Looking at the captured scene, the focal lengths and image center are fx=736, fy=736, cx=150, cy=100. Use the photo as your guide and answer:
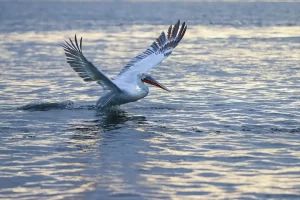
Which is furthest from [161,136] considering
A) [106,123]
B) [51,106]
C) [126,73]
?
[51,106]

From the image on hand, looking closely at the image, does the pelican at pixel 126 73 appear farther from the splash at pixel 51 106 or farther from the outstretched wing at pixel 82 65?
the splash at pixel 51 106

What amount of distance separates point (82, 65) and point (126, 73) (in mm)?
2239

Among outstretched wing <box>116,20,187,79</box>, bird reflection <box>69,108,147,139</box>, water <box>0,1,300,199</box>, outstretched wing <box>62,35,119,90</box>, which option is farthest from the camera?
outstretched wing <box>116,20,187,79</box>

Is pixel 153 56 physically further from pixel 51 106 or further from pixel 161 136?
pixel 161 136

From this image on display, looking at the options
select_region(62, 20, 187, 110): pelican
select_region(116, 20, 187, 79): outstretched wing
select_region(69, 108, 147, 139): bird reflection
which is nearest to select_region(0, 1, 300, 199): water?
select_region(69, 108, 147, 139): bird reflection

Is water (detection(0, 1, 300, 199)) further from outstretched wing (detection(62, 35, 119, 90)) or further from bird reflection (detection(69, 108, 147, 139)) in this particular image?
outstretched wing (detection(62, 35, 119, 90))

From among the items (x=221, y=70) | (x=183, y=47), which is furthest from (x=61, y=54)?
(x=221, y=70)

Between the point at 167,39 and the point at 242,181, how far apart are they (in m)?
8.16

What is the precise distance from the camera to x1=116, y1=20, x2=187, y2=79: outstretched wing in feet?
50.8

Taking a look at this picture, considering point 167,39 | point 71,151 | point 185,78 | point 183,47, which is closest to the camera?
point 71,151

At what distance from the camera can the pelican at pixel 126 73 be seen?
13.1 m

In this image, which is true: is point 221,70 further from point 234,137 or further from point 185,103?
point 234,137

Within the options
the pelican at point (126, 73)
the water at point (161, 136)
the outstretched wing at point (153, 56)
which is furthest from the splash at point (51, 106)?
the outstretched wing at point (153, 56)

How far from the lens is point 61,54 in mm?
28062
